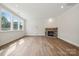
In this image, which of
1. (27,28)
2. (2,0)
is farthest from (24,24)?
(2,0)

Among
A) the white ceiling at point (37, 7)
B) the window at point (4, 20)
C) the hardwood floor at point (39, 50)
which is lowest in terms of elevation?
the hardwood floor at point (39, 50)

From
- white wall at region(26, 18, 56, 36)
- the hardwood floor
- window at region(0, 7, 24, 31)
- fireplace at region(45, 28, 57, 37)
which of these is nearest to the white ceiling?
window at region(0, 7, 24, 31)

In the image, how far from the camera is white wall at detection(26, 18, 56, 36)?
1228 centimetres

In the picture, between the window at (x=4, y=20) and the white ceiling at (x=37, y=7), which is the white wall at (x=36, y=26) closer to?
the white ceiling at (x=37, y=7)

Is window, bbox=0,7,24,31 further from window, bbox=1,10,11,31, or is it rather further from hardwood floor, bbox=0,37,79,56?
hardwood floor, bbox=0,37,79,56

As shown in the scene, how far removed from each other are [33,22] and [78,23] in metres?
7.89

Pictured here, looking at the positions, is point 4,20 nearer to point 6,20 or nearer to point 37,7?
point 6,20

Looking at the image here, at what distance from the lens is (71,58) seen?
6.92 feet

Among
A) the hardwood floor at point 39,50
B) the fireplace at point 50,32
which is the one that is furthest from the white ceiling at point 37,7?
the fireplace at point 50,32

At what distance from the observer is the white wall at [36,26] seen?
1228cm

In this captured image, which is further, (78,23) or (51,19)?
(51,19)

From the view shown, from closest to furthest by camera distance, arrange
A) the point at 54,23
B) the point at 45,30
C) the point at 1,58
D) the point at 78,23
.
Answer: the point at 1,58 → the point at 78,23 → the point at 54,23 → the point at 45,30

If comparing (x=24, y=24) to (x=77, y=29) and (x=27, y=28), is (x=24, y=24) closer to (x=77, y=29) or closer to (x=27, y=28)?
(x=27, y=28)

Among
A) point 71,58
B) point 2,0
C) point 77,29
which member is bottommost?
point 71,58
